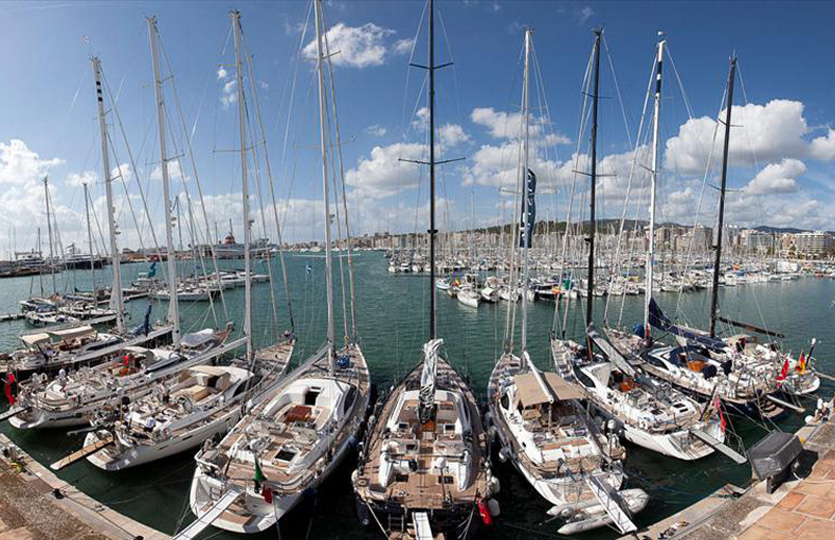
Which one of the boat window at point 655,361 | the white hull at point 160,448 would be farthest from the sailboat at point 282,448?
the boat window at point 655,361

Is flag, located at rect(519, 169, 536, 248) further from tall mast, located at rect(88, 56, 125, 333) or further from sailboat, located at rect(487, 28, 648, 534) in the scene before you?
tall mast, located at rect(88, 56, 125, 333)

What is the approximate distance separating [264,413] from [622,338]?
84.1ft

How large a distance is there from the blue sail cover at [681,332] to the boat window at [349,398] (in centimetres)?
2052

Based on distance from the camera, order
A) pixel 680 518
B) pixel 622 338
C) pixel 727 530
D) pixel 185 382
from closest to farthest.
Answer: pixel 727 530, pixel 680 518, pixel 185 382, pixel 622 338

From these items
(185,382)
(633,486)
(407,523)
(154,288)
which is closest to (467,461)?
(407,523)

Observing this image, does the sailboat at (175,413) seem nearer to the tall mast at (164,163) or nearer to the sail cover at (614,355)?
the tall mast at (164,163)

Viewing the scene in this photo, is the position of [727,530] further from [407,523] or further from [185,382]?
[185,382]

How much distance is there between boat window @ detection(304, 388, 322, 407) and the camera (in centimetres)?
1834

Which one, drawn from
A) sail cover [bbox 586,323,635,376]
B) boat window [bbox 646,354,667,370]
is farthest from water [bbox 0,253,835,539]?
sail cover [bbox 586,323,635,376]

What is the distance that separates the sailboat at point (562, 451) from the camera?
42.1 feet

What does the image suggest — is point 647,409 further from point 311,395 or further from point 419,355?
point 419,355

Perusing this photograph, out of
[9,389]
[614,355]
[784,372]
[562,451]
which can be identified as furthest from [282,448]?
[784,372]

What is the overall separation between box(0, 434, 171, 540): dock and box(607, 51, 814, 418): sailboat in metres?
23.4

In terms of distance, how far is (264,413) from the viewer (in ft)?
54.9
